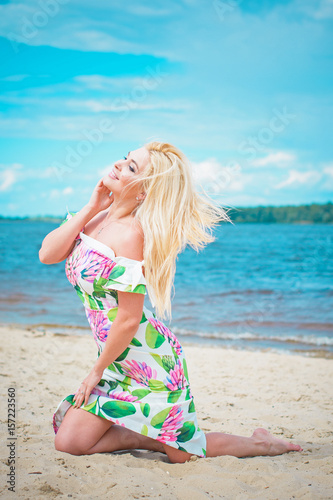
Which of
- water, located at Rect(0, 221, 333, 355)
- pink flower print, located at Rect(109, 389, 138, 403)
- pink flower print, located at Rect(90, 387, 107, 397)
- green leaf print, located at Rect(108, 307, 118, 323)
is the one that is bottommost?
water, located at Rect(0, 221, 333, 355)

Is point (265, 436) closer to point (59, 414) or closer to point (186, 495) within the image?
point (186, 495)

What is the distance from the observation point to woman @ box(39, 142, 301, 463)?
284 cm

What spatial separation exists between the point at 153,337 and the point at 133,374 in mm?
271

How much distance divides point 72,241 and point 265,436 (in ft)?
6.57

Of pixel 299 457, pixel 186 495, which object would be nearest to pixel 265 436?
pixel 299 457

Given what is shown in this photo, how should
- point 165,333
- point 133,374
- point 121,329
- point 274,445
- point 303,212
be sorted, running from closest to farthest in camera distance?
point 121,329, point 133,374, point 165,333, point 274,445, point 303,212

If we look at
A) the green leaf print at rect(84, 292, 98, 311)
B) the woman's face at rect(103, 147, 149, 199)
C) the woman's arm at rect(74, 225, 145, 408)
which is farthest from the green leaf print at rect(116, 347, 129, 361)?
the woman's face at rect(103, 147, 149, 199)

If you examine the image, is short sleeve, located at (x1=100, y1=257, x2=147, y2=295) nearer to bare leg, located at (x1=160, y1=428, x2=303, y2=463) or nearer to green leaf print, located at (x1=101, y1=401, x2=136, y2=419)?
green leaf print, located at (x1=101, y1=401, x2=136, y2=419)

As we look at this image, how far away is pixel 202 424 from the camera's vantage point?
3990 millimetres

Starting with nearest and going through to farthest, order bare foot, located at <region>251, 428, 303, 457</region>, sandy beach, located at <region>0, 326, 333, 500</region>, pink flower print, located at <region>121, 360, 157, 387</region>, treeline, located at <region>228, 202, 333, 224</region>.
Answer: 1. sandy beach, located at <region>0, 326, 333, 500</region>
2. pink flower print, located at <region>121, 360, 157, 387</region>
3. bare foot, located at <region>251, 428, 303, 457</region>
4. treeline, located at <region>228, 202, 333, 224</region>

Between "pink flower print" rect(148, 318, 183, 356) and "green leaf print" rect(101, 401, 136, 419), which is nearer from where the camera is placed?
"green leaf print" rect(101, 401, 136, 419)

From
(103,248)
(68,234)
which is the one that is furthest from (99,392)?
→ (68,234)

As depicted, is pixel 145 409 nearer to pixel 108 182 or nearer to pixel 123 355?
pixel 123 355

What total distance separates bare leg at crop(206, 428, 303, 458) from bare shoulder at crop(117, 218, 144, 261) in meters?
1.40
